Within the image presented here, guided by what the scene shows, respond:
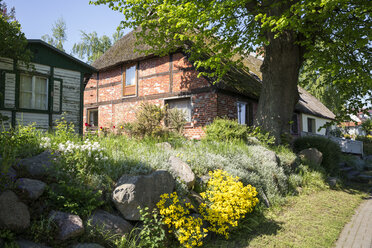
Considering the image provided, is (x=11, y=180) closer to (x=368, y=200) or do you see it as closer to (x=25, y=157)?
(x=25, y=157)

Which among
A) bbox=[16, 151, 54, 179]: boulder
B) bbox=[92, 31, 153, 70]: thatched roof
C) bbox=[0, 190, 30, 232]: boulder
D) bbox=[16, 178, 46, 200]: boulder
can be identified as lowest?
bbox=[0, 190, 30, 232]: boulder

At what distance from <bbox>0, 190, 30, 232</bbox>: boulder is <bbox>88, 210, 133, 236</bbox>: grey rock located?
0.68 meters

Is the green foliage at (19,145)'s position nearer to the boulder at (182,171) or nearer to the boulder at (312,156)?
the boulder at (182,171)

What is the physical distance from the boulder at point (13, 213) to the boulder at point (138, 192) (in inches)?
41.7

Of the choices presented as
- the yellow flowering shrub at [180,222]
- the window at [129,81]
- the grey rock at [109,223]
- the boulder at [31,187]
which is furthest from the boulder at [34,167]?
the window at [129,81]

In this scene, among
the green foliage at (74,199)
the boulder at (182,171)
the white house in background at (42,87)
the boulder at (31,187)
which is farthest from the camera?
the white house in background at (42,87)

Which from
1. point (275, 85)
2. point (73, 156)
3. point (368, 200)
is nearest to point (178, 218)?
point (73, 156)

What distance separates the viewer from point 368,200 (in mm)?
7129

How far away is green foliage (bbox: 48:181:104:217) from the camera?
10.6ft

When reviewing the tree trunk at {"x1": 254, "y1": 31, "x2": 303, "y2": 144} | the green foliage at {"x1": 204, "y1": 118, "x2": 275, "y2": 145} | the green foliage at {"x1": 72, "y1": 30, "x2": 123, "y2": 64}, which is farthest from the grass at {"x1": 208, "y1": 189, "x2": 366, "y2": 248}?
the green foliage at {"x1": 72, "y1": 30, "x2": 123, "y2": 64}

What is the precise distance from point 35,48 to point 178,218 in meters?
8.48

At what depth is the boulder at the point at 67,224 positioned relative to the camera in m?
2.92

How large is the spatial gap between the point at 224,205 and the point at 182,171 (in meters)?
0.96

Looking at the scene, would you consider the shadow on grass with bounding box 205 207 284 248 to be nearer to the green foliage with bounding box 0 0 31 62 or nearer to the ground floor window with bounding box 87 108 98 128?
the green foliage with bounding box 0 0 31 62
